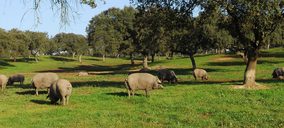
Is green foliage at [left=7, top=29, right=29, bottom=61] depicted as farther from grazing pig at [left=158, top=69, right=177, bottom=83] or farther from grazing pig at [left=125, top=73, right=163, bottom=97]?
grazing pig at [left=125, top=73, right=163, bottom=97]

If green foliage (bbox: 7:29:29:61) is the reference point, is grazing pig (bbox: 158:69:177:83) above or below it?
below

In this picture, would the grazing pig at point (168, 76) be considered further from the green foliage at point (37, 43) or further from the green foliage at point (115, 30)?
the green foliage at point (37, 43)

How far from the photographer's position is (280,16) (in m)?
30.9

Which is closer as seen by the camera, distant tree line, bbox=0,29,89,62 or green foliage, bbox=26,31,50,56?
distant tree line, bbox=0,29,89,62

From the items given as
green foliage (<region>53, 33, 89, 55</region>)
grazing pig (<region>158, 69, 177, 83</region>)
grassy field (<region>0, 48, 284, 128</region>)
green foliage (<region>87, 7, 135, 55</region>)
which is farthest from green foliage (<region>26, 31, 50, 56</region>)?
grassy field (<region>0, 48, 284, 128</region>)

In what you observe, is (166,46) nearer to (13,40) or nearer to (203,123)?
(203,123)

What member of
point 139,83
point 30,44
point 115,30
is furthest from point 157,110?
point 30,44

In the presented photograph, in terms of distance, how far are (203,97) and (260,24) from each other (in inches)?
278

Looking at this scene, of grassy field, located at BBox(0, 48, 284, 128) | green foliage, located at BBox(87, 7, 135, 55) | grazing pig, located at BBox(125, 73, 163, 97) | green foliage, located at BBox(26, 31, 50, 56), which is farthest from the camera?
green foliage, located at BBox(26, 31, 50, 56)

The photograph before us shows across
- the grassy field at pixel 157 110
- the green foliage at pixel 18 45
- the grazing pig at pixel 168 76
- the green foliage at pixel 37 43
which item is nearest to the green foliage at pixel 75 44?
the green foliage at pixel 37 43

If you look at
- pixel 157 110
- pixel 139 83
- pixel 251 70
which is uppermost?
pixel 251 70

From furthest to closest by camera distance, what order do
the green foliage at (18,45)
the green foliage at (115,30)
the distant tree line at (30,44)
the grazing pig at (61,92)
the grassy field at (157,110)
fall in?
the green foliage at (18,45) < the distant tree line at (30,44) < the green foliage at (115,30) < the grazing pig at (61,92) < the grassy field at (157,110)

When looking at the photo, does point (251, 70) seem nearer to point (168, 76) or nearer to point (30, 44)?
point (168, 76)

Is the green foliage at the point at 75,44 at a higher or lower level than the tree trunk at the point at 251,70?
higher
